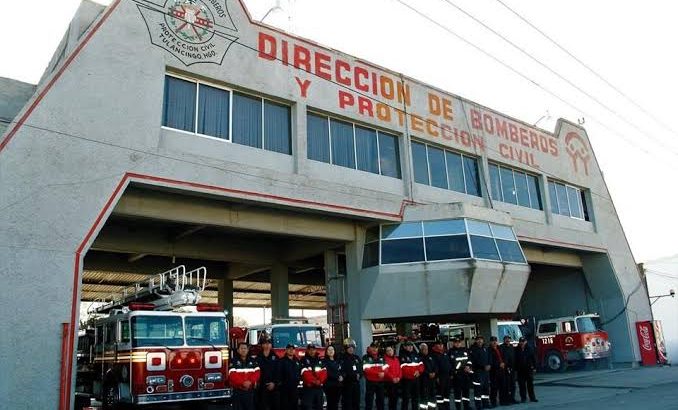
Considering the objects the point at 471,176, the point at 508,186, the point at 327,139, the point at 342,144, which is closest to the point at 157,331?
the point at 327,139

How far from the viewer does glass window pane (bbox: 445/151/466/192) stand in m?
21.8

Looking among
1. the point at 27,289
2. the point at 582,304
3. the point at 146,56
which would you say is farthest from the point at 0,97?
the point at 582,304

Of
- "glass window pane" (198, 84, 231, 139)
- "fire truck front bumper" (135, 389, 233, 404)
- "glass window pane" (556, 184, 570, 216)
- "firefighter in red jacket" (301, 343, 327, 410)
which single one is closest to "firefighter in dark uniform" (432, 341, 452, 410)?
"firefighter in red jacket" (301, 343, 327, 410)

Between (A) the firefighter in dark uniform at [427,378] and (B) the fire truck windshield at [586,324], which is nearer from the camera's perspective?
(A) the firefighter in dark uniform at [427,378]

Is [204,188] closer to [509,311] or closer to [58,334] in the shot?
[58,334]

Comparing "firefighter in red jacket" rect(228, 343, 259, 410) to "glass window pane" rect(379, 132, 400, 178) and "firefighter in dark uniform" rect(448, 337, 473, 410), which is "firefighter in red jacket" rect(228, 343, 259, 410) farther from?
"glass window pane" rect(379, 132, 400, 178)

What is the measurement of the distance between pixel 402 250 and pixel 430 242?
956 millimetres

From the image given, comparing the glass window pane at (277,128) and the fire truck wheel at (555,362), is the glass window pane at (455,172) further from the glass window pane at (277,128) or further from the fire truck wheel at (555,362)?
the fire truck wheel at (555,362)

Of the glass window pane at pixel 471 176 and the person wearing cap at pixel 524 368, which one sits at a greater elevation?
the glass window pane at pixel 471 176

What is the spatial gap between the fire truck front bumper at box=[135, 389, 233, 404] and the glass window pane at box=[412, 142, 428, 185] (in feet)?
34.5

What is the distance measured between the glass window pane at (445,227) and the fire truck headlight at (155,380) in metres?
9.88

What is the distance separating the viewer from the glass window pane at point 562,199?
2713 centimetres

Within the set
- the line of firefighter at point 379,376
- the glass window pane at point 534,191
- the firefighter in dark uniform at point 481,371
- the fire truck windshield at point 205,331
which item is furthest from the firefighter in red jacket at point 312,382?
the glass window pane at point 534,191

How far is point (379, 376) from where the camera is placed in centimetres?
1288
